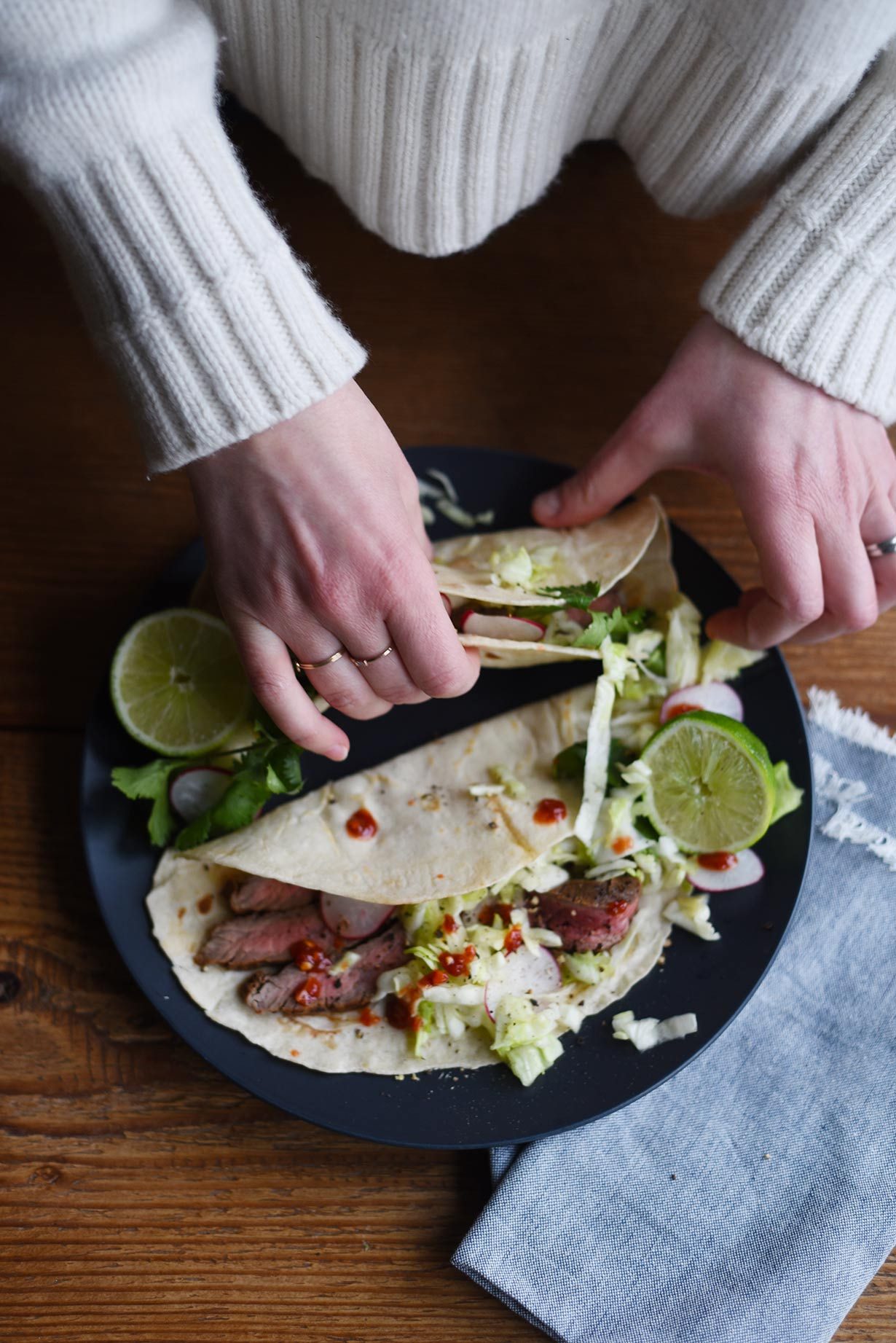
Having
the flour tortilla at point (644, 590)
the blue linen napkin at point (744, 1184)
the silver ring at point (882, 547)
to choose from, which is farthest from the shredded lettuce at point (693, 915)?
the silver ring at point (882, 547)

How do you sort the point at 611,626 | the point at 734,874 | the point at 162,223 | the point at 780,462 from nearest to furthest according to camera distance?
the point at 162,223 < the point at 780,462 < the point at 734,874 < the point at 611,626

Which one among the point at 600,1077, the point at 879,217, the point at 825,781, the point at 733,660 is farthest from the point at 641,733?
the point at 879,217

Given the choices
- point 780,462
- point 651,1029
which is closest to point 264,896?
point 651,1029

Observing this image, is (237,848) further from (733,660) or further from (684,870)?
(733,660)

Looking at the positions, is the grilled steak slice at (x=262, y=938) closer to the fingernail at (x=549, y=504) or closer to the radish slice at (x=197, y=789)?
the radish slice at (x=197, y=789)

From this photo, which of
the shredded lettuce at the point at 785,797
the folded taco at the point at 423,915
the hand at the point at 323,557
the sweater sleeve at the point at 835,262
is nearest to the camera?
the hand at the point at 323,557

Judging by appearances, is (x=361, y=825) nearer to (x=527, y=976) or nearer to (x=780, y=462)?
(x=527, y=976)
